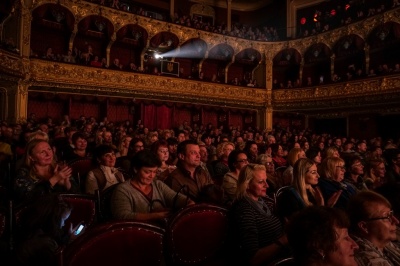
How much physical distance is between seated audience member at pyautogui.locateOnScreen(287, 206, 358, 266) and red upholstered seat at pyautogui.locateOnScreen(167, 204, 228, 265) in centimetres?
68

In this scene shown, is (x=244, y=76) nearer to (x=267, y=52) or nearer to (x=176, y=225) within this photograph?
(x=267, y=52)

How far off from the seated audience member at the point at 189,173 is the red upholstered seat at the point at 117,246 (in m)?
1.08

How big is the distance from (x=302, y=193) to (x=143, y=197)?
1.24 metres

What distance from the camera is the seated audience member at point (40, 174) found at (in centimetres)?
216

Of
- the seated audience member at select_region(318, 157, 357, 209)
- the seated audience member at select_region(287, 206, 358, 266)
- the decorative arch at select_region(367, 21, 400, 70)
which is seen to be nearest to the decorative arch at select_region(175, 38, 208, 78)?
the decorative arch at select_region(367, 21, 400, 70)

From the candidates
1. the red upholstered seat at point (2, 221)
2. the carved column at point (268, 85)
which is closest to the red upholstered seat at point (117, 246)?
the red upholstered seat at point (2, 221)

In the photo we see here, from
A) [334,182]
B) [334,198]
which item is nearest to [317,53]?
[334,182]

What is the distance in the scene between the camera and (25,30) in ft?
30.1

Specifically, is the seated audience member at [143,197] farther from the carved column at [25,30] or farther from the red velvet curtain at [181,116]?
the red velvet curtain at [181,116]

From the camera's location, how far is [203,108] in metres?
13.4

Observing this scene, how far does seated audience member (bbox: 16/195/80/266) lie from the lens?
1.27 metres

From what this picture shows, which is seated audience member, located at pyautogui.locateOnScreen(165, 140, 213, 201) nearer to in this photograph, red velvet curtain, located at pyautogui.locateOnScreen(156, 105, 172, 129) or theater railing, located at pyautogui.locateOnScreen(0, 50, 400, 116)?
theater railing, located at pyautogui.locateOnScreen(0, 50, 400, 116)

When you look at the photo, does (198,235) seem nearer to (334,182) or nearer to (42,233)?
(42,233)

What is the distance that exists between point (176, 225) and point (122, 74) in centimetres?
976
